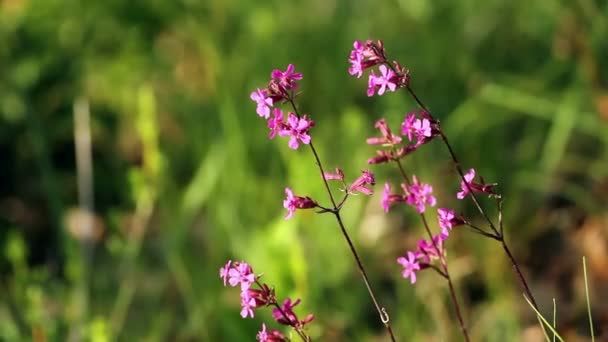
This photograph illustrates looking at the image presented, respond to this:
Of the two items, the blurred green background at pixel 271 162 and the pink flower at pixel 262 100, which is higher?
the blurred green background at pixel 271 162

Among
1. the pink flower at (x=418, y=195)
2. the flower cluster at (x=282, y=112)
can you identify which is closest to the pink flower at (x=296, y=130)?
the flower cluster at (x=282, y=112)

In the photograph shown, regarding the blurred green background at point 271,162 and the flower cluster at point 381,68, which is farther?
the blurred green background at point 271,162

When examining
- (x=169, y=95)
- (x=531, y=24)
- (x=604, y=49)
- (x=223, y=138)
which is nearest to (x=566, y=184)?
(x=604, y=49)

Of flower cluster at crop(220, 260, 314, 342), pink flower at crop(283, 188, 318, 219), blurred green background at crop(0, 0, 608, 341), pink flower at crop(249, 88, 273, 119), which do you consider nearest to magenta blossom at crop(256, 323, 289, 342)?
flower cluster at crop(220, 260, 314, 342)

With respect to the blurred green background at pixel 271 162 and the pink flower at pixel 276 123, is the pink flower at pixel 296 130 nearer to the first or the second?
the pink flower at pixel 276 123

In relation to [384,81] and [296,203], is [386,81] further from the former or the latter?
[296,203]

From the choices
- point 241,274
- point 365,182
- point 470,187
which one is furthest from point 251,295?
point 470,187

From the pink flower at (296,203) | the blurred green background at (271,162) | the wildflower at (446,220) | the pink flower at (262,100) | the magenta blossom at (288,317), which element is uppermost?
the blurred green background at (271,162)

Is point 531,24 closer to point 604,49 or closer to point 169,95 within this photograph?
point 604,49

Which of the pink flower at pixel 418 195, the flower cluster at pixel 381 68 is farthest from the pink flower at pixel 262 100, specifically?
the pink flower at pixel 418 195
